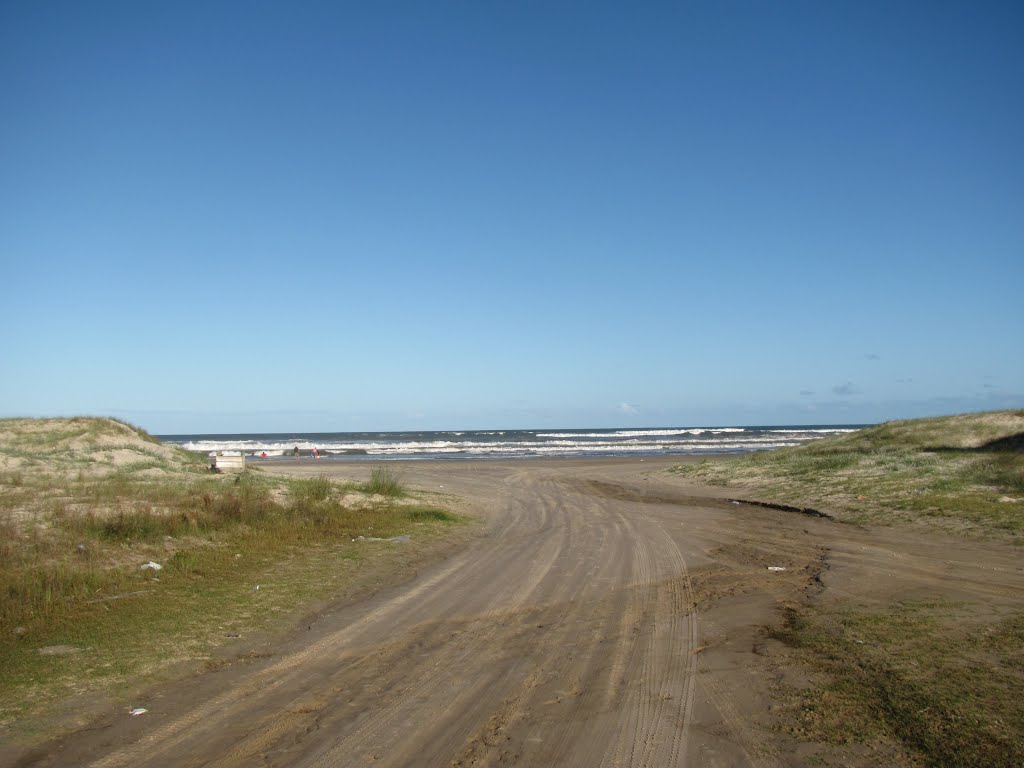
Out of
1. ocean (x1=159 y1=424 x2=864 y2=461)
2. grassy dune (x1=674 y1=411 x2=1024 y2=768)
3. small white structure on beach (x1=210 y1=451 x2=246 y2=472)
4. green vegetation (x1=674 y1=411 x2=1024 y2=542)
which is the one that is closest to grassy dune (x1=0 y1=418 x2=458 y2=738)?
small white structure on beach (x1=210 y1=451 x2=246 y2=472)


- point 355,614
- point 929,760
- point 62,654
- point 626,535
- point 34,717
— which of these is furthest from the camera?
point 626,535

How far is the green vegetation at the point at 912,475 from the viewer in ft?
47.7

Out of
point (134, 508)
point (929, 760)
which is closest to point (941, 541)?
point (929, 760)

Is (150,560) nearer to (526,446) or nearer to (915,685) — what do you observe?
(915,685)

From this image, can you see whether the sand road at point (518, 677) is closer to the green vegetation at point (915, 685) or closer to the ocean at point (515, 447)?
the green vegetation at point (915, 685)

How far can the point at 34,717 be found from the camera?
5219 millimetres

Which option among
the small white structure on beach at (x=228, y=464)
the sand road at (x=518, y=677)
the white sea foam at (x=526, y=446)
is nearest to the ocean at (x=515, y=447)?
the white sea foam at (x=526, y=446)

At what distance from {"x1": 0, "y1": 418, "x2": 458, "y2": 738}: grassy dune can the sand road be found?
964 mm

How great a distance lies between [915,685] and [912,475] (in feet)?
53.1

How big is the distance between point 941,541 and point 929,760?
9.53 meters

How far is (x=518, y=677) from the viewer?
5949 millimetres

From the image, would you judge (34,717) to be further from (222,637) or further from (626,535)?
(626,535)

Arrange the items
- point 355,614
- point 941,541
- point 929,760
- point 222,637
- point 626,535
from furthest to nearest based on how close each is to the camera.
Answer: point 626,535
point 941,541
point 355,614
point 222,637
point 929,760

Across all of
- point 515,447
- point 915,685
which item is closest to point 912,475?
point 915,685
